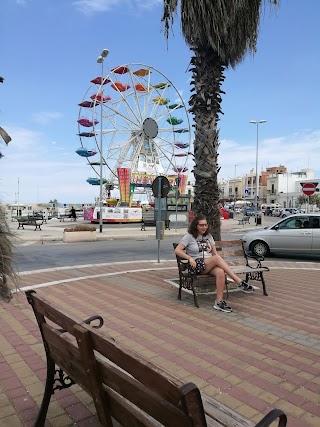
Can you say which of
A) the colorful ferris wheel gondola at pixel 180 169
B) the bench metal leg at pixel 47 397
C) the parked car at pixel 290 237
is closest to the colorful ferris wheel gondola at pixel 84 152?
the colorful ferris wheel gondola at pixel 180 169

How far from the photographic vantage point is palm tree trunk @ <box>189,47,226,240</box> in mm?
6898

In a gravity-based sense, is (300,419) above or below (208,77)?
below

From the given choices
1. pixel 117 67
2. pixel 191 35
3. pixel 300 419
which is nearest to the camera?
pixel 300 419

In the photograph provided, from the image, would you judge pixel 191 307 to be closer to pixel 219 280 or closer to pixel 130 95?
pixel 219 280

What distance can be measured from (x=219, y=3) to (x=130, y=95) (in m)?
40.8

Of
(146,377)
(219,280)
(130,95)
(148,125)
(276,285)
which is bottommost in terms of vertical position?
(276,285)

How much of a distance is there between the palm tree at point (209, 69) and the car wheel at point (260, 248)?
5903 millimetres

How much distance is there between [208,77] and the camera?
6.91 meters

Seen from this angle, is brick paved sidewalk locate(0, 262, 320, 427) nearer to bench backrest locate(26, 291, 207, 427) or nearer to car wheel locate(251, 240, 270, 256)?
bench backrest locate(26, 291, 207, 427)

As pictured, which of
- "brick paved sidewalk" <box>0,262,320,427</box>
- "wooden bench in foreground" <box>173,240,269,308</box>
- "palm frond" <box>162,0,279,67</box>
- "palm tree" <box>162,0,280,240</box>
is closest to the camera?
"brick paved sidewalk" <box>0,262,320,427</box>

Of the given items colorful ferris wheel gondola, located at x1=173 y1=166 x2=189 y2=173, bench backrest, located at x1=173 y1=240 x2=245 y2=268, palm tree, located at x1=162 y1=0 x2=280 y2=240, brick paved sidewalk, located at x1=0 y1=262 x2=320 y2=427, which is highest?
colorful ferris wheel gondola, located at x1=173 y1=166 x2=189 y2=173

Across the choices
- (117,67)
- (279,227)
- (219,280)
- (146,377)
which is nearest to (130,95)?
(117,67)

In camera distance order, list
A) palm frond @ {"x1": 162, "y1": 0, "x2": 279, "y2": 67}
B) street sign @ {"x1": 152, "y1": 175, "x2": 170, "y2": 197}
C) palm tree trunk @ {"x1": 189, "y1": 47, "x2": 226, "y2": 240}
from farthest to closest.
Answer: street sign @ {"x1": 152, "y1": 175, "x2": 170, "y2": 197}
palm tree trunk @ {"x1": 189, "y1": 47, "x2": 226, "y2": 240}
palm frond @ {"x1": 162, "y1": 0, "x2": 279, "y2": 67}

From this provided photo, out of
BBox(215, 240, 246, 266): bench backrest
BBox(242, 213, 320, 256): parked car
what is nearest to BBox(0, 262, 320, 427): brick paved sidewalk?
BBox(215, 240, 246, 266): bench backrest
